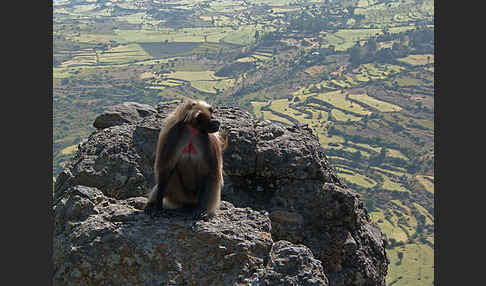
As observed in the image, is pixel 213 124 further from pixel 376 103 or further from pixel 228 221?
pixel 376 103

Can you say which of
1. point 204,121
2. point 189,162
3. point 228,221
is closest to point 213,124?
point 204,121

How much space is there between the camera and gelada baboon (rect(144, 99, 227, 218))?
8656mm

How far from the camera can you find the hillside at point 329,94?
280ft

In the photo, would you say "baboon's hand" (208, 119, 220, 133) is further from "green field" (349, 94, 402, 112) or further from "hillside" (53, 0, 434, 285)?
"green field" (349, 94, 402, 112)

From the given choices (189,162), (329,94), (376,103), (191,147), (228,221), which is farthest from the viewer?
(329,94)

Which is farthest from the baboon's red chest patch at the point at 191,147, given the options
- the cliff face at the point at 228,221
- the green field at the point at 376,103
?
the green field at the point at 376,103

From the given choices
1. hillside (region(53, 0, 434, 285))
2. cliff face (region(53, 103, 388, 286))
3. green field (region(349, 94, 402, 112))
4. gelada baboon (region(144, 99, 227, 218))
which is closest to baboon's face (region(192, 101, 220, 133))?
gelada baboon (region(144, 99, 227, 218))

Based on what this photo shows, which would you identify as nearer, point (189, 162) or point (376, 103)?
point (189, 162)

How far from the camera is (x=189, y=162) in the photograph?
8.96 meters

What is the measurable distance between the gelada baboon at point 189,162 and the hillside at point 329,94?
2167 inches

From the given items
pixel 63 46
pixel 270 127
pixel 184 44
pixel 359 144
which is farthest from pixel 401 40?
pixel 270 127

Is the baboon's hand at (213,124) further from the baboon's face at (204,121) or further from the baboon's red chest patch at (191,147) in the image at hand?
the baboon's red chest patch at (191,147)

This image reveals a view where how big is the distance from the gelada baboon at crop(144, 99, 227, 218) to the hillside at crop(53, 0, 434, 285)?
55051 mm

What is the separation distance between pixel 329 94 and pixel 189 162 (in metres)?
140
